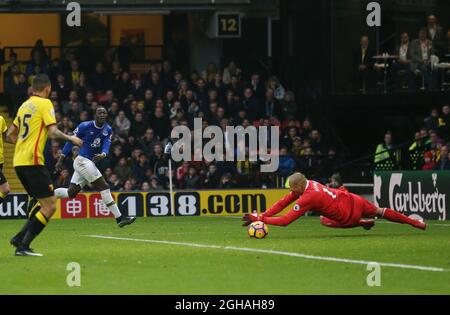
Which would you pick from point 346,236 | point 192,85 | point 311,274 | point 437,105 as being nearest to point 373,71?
point 437,105

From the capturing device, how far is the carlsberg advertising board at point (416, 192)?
25.5 m

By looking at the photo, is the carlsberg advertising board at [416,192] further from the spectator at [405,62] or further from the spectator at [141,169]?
the spectator at [141,169]

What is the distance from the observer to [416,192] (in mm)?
26125

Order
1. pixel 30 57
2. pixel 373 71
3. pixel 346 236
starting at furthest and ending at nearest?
1. pixel 30 57
2. pixel 373 71
3. pixel 346 236

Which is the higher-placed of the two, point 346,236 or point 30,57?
point 30,57

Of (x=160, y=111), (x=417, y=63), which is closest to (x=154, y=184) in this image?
(x=160, y=111)

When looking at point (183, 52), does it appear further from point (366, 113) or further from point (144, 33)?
point (366, 113)

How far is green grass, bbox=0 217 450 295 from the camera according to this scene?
12383 millimetres

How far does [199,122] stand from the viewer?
1265 inches

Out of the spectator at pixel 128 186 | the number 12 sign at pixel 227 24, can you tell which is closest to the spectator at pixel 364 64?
the number 12 sign at pixel 227 24

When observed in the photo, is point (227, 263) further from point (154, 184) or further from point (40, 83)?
point (154, 184)

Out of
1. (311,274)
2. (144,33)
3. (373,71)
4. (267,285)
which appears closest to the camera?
(267,285)

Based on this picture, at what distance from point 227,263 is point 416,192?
39.3ft

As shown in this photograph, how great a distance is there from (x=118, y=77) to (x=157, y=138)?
3.21 m
